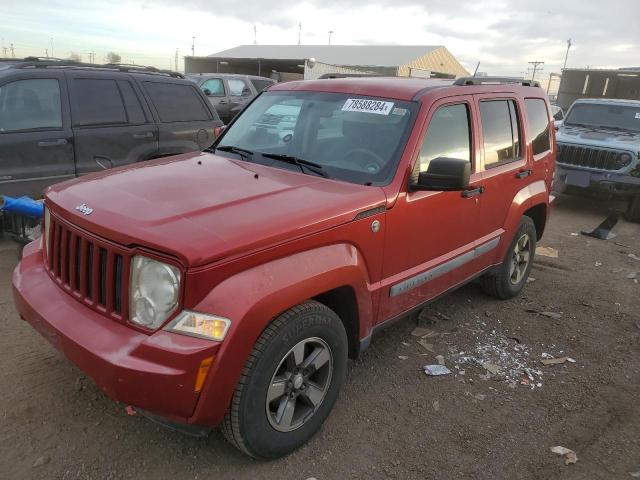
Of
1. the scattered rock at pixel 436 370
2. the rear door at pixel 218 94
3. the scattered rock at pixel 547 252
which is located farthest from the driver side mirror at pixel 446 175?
the rear door at pixel 218 94

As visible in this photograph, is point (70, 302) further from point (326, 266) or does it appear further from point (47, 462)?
point (326, 266)

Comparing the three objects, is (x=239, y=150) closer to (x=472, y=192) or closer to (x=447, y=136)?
(x=447, y=136)

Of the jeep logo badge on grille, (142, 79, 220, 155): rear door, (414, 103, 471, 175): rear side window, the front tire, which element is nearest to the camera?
the front tire

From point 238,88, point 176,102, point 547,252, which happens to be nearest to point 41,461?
point 176,102

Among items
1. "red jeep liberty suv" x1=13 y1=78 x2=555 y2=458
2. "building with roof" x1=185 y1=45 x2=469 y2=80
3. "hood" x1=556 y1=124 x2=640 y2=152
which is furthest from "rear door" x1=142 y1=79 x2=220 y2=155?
"building with roof" x1=185 y1=45 x2=469 y2=80

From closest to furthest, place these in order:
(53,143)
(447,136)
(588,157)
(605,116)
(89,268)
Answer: (89,268), (447,136), (53,143), (588,157), (605,116)

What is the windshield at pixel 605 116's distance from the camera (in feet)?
31.8

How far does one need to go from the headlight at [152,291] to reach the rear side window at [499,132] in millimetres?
2667

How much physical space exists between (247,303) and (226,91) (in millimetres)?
11729

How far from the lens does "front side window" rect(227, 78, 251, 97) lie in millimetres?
13273

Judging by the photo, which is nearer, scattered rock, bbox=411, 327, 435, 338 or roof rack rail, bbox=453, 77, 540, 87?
roof rack rail, bbox=453, 77, 540, 87

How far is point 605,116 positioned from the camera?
10062 mm

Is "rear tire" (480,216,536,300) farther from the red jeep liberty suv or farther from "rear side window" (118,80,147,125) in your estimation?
"rear side window" (118,80,147,125)

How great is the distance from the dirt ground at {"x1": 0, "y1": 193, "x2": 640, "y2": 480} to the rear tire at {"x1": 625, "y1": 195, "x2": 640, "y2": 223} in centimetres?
476
